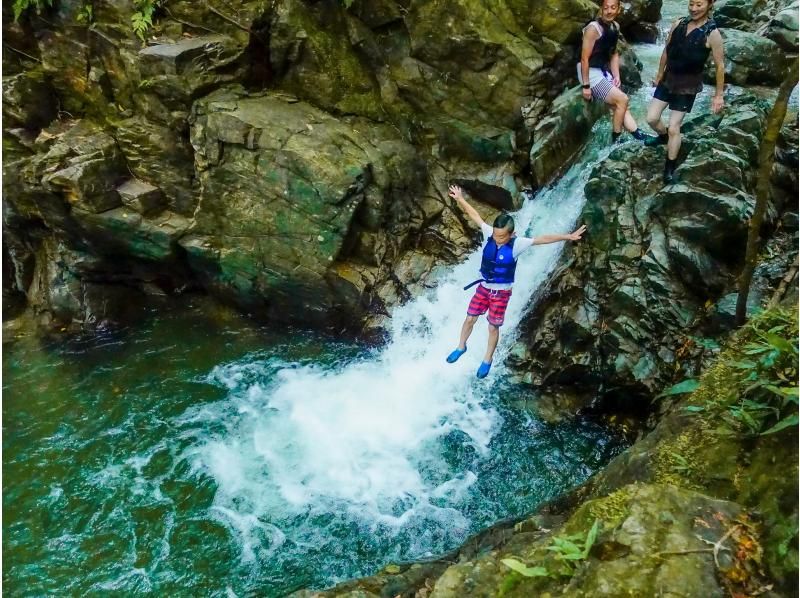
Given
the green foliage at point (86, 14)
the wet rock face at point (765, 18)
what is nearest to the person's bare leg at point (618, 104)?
the wet rock face at point (765, 18)

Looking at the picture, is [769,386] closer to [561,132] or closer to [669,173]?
[669,173]

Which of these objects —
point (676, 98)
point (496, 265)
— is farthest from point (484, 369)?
point (676, 98)

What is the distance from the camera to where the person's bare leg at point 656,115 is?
819 cm

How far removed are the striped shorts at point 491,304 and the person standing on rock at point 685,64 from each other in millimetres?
3098

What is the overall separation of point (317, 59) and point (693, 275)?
8441 mm

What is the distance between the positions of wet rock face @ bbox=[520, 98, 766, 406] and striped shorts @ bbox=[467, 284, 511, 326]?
1388 millimetres

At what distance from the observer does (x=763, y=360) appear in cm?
454

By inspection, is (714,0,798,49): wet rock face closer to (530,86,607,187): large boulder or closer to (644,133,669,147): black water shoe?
(530,86,607,187): large boulder

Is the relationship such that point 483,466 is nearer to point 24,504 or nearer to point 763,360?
point 763,360

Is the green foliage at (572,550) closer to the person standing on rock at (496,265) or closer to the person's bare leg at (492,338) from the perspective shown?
the person standing on rock at (496,265)

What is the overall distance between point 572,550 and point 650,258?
19.3 ft

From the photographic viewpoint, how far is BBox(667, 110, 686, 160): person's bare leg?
26.2 ft

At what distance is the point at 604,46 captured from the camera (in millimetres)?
8891

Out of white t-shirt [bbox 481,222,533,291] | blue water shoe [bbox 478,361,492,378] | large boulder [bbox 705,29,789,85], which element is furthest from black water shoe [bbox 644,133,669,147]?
blue water shoe [bbox 478,361,492,378]
